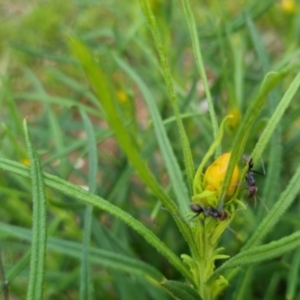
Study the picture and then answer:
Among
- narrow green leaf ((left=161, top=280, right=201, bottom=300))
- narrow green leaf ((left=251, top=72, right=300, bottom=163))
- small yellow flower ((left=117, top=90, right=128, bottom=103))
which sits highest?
small yellow flower ((left=117, top=90, right=128, bottom=103))

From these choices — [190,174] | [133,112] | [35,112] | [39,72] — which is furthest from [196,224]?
[39,72]

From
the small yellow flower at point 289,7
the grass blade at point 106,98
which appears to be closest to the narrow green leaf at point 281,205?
the grass blade at point 106,98

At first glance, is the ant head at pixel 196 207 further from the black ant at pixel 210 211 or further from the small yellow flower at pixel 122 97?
the small yellow flower at pixel 122 97

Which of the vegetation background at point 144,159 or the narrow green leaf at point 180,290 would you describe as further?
the vegetation background at point 144,159

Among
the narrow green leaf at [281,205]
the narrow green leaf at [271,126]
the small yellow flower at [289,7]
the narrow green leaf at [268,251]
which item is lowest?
the narrow green leaf at [268,251]

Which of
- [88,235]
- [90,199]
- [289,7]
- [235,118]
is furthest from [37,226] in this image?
[289,7]

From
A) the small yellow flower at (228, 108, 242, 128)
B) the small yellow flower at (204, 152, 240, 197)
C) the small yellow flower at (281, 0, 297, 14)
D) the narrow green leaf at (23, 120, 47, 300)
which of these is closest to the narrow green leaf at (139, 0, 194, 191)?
the small yellow flower at (204, 152, 240, 197)

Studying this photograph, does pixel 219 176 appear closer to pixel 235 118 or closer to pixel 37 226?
pixel 37 226

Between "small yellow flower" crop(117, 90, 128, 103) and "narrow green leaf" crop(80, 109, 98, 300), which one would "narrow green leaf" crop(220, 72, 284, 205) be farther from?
"small yellow flower" crop(117, 90, 128, 103)
